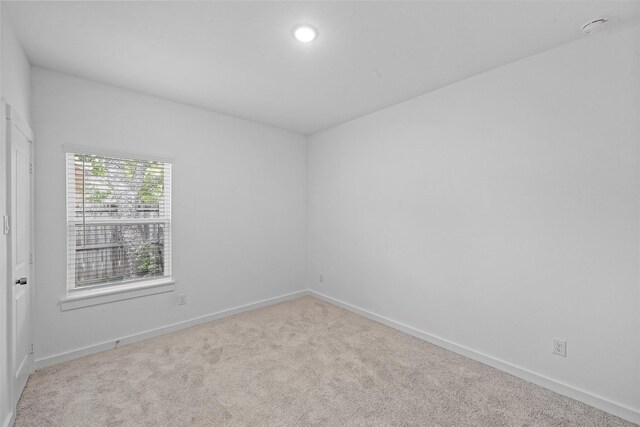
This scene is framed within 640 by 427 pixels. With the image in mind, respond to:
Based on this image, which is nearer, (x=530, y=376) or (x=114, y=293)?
(x=530, y=376)

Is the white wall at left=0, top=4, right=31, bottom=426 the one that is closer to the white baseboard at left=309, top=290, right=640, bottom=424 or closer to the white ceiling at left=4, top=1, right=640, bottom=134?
the white ceiling at left=4, top=1, right=640, bottom=134

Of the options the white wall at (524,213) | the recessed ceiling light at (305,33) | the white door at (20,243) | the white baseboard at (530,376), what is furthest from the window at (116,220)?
the white baseboard at (530,376)

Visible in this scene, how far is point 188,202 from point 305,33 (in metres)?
2.24

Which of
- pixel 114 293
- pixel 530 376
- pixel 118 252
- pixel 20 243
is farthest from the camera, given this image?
pixel 118 252

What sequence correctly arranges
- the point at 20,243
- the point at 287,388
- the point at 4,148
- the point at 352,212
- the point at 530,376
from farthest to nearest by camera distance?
the point at 352,212, the point at 530,376, the point at 287,388, the point at 20,243, the point at 4,148

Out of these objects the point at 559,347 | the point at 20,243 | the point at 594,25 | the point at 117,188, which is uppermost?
the point at 594,25

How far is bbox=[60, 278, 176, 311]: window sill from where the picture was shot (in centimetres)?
258

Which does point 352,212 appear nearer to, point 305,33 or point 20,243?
point 305,33

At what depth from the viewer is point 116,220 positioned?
285 centimetres

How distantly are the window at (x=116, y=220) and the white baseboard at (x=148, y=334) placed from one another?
1.76 ft

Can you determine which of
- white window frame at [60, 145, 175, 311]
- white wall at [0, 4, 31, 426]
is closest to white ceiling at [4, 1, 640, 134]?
white wall at [0, 4, 31, 426]

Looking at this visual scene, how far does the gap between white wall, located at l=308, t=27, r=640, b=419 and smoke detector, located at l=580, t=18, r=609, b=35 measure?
0.35ft

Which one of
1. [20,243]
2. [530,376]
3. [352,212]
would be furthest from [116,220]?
[530,376]

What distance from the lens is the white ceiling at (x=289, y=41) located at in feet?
5.76
